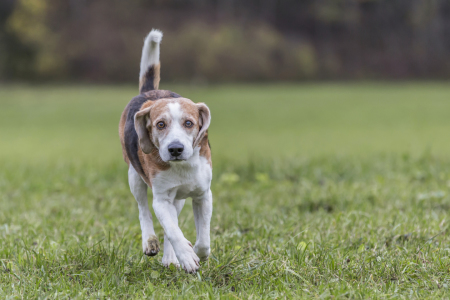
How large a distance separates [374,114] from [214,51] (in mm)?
18274

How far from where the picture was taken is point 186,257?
121 inches

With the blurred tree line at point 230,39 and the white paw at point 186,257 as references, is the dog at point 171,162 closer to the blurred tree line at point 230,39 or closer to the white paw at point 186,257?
the white paw at point 186,257

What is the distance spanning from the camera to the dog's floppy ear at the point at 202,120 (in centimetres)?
307

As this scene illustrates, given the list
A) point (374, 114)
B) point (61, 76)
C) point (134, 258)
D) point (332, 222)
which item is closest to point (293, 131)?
point (374, 114)

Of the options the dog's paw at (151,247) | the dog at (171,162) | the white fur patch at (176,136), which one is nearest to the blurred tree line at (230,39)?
the dog at (171,162)

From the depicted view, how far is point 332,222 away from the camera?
4.42 metres

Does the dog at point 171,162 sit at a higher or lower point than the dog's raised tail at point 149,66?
lower

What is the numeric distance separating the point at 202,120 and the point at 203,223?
2.23ft

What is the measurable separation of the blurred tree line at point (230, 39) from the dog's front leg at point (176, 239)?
30.8 metres

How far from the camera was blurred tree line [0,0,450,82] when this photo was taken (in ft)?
114

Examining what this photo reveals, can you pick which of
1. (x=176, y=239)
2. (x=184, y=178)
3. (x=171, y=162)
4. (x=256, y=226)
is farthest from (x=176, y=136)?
(x=256, y=226)

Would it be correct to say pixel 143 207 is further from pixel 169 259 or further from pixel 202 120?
pixel 202 120

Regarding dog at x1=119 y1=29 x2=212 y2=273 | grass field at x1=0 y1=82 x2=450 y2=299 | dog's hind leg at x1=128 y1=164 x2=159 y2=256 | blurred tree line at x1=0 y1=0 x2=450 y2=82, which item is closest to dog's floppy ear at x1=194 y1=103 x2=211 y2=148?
dog at x1=119 y1=29 x2=212 y2=273

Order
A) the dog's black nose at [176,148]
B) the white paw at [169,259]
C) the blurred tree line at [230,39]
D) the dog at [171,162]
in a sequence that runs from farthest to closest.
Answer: the blurred tree line at [230,39] → the white paw at [169,259] → the dog at [171,162] → the dog's black nose at [176,148]
